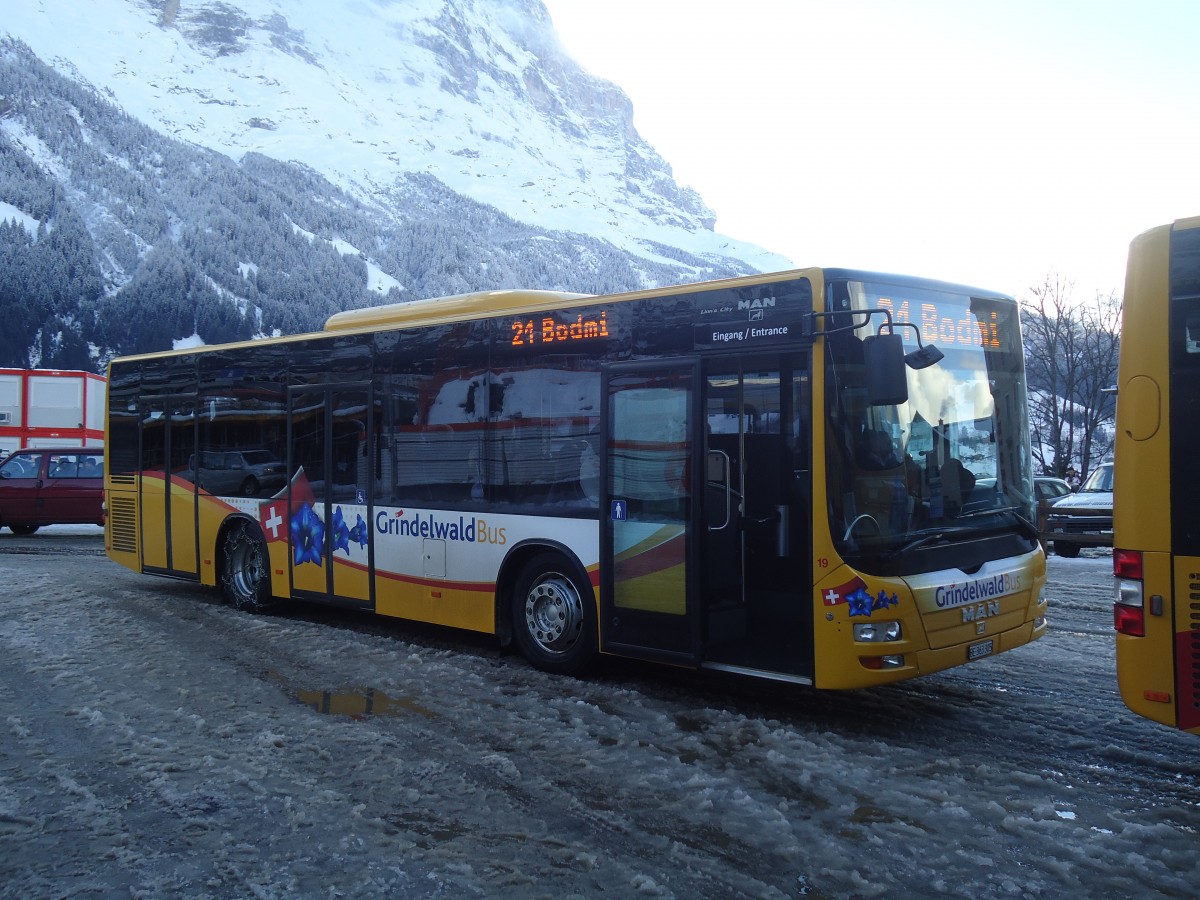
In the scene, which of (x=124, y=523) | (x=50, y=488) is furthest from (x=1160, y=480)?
(x=50, y=488)

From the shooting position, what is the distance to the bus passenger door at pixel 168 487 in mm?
11711

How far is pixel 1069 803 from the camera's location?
4902 mm

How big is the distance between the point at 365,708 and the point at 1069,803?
4218 mm

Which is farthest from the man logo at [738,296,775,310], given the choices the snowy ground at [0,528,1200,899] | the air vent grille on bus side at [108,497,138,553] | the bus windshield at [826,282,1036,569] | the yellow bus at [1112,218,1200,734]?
the air vent grille on bus side at [108,497,138,553]

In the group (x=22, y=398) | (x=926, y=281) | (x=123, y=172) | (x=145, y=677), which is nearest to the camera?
(x=926, y=281)

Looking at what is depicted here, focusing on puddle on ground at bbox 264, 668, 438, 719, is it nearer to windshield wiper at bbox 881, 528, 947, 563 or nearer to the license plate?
windshield wiper at bbox 881, 528, 947, 563

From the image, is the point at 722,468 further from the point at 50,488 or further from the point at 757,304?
the point at 50,488

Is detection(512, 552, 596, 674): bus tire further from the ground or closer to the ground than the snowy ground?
further from the ground

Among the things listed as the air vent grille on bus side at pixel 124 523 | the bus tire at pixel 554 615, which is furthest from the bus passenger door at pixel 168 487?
the bus tire at pixel 554 615

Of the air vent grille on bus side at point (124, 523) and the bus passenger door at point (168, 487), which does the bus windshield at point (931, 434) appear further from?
the air vent grille on bus side at point (124, 523)

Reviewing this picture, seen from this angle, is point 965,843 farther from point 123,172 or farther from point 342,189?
point 342,189

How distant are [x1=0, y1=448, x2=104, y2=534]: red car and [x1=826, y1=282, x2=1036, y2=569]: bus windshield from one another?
64.2ft

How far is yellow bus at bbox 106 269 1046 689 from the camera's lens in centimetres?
618

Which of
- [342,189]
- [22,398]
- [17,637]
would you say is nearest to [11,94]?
[342,189]
